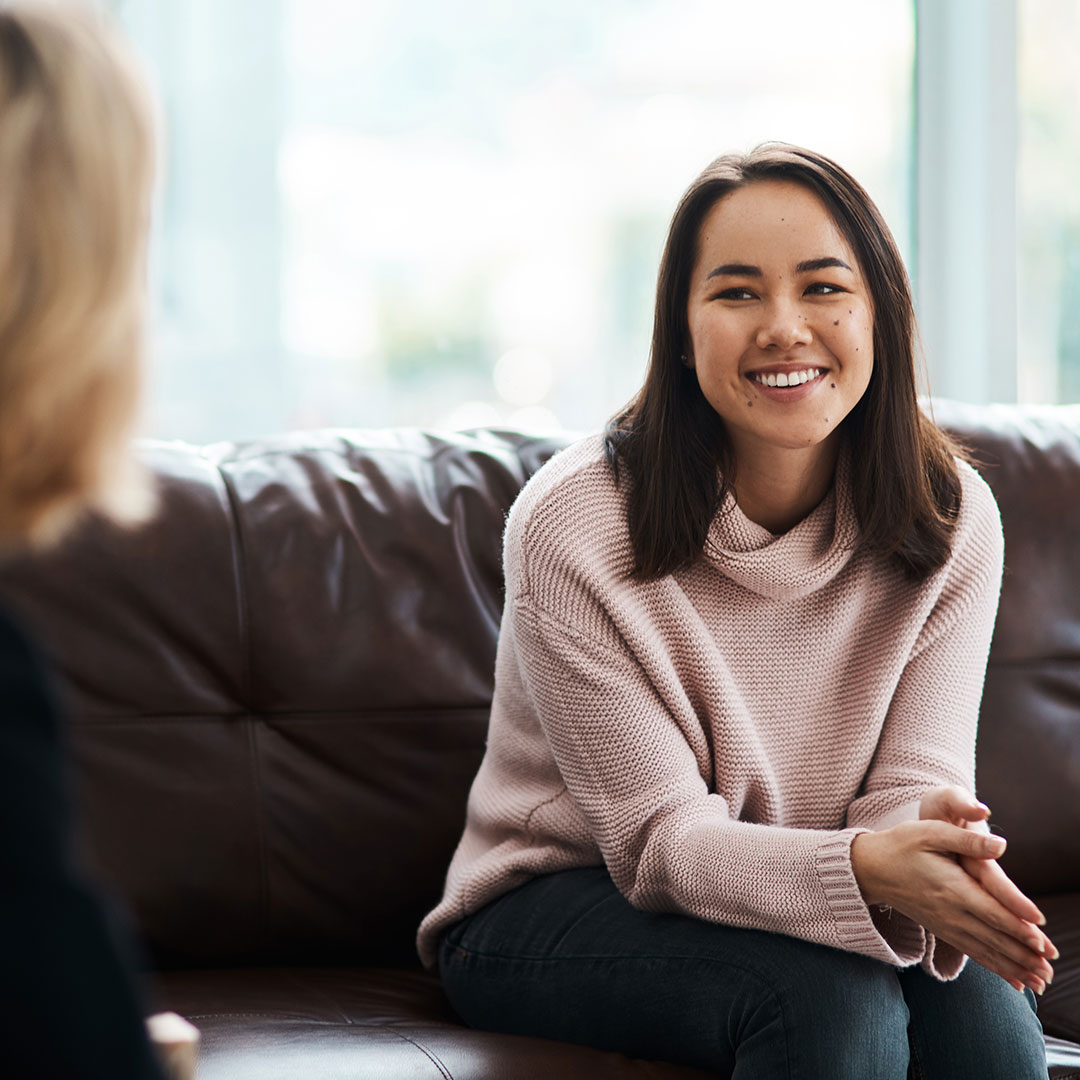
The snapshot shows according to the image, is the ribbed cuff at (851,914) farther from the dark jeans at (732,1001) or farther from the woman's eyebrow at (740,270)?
the woman's eyebrow at (740,270)

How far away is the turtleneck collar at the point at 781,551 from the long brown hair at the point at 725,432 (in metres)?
0.02

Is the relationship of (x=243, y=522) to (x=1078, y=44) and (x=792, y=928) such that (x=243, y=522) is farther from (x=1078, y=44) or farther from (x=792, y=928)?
(x=1078, y=44)

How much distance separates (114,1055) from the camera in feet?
1.90

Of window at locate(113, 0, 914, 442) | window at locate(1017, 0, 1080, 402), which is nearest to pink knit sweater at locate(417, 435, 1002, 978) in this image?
window at locate(113, 0, 914, 442)

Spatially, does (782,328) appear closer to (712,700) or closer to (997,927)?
(712,700)

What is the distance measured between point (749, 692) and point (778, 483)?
0.81 feet

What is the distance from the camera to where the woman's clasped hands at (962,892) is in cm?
120

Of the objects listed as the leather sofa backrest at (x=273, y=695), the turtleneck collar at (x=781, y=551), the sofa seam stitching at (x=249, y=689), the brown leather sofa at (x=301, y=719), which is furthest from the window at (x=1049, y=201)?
the sofa seam stitching at (x=249, y=689)

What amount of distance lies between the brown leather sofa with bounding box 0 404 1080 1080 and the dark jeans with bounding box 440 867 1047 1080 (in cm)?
15

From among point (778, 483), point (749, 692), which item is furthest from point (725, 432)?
point (749, 692)

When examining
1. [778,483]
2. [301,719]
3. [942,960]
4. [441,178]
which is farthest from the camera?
[441,178]

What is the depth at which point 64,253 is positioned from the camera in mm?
678

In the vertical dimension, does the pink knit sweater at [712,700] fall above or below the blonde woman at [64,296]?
below

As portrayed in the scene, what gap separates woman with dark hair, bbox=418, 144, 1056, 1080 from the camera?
1.26 m
